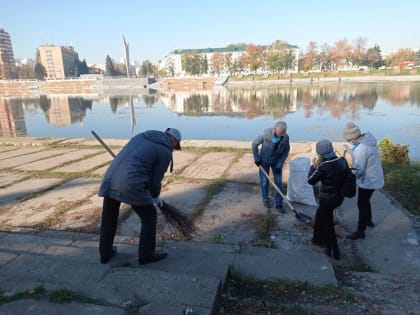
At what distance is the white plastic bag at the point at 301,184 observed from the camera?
4.84 m

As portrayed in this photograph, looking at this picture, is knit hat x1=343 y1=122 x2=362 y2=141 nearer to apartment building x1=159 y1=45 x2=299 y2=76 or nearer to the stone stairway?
the stone stairway

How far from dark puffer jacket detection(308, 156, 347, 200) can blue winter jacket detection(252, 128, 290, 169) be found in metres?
1.30

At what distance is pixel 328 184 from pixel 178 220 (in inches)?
67.3

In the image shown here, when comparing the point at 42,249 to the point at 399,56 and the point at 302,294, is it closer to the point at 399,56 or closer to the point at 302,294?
the point at 302,294

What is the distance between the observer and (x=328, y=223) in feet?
11.2

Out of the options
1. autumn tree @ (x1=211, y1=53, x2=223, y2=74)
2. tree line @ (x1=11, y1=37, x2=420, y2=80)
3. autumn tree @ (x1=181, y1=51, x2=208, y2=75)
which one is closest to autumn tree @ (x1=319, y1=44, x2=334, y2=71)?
tree line @ (x1=11, y1=37, x2=420, y2=80)

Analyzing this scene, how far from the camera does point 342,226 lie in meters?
4.16

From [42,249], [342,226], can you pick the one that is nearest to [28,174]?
[42,249]

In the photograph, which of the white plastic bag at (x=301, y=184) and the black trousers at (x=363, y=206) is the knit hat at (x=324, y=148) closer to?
the black trousers at (x=363, y=206)

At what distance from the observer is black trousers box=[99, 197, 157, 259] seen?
2.91 metres

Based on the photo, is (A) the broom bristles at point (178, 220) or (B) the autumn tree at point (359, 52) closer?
(A) the broom bristles at point (178, 220)

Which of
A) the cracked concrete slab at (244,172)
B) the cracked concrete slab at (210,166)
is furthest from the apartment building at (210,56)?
the cracked concrete slab at (244,172)

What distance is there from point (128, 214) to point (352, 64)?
9226 cm

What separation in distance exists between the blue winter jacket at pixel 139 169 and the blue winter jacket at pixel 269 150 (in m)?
2.08
